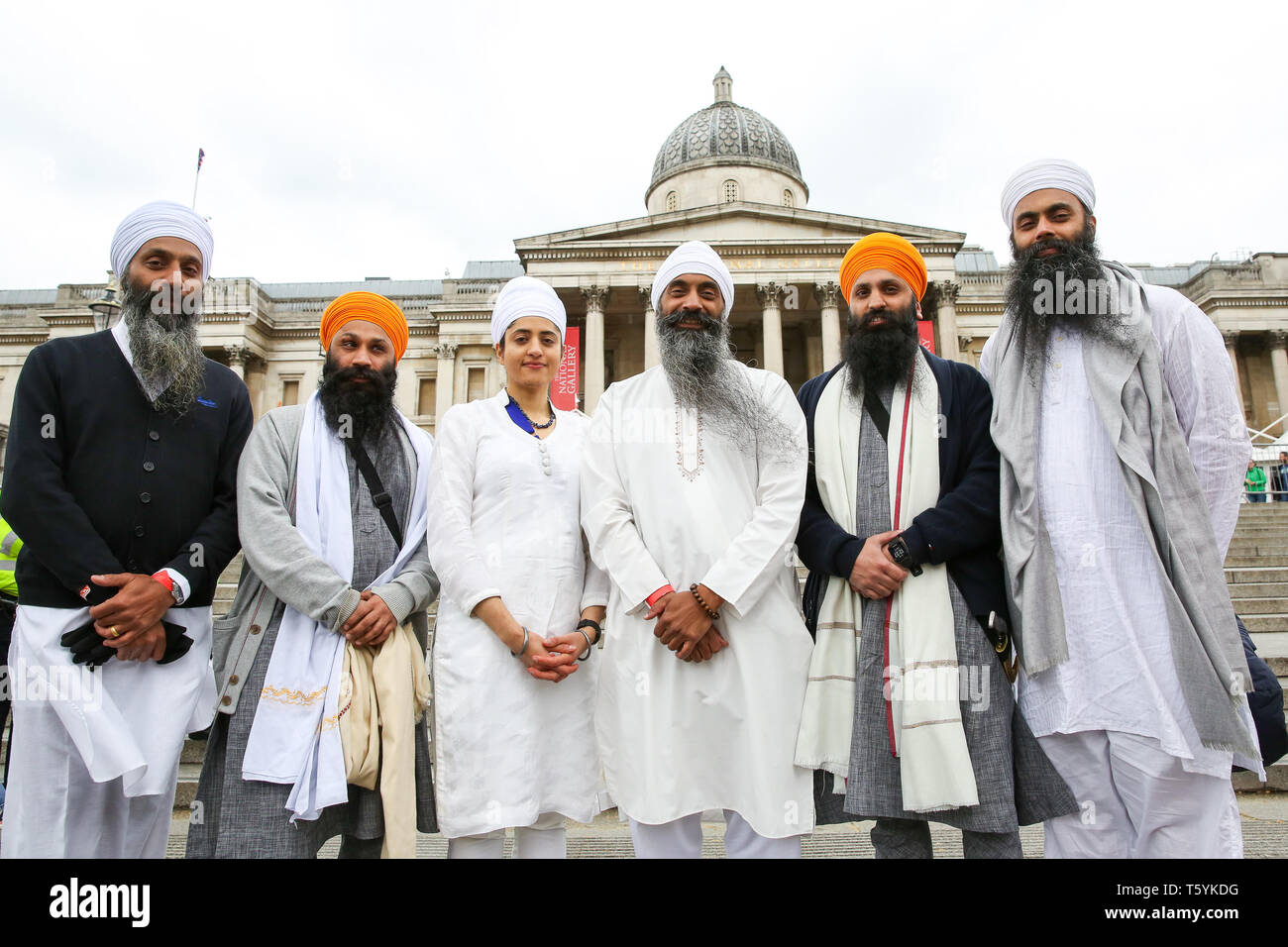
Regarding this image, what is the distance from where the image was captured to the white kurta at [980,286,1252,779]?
264cm

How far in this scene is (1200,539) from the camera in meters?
2.68

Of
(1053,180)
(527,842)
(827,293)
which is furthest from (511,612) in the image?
(827,293)

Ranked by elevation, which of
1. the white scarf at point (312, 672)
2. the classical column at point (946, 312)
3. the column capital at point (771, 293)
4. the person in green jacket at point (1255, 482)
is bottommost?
the white scarf at point (312, 672)

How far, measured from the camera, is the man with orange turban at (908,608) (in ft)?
8.81

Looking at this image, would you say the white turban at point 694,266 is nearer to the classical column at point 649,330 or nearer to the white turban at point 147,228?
the white turban at point 147,228

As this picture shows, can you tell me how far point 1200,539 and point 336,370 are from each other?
3540 mm

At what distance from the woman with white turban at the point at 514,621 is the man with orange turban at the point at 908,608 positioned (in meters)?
0.95

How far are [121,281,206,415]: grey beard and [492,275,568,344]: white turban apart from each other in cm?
134

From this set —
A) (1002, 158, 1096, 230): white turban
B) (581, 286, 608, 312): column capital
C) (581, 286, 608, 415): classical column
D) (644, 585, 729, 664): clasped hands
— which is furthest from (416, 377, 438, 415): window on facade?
(644, 585, 729, 664): clasped hands

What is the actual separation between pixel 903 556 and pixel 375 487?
2244mm

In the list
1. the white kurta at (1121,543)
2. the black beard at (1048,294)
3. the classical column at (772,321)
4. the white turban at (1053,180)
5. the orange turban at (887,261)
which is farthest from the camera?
the classical column at (772,321)

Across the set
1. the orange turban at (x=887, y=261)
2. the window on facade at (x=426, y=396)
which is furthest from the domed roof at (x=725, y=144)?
the orange turban at (x=887, y=261)
